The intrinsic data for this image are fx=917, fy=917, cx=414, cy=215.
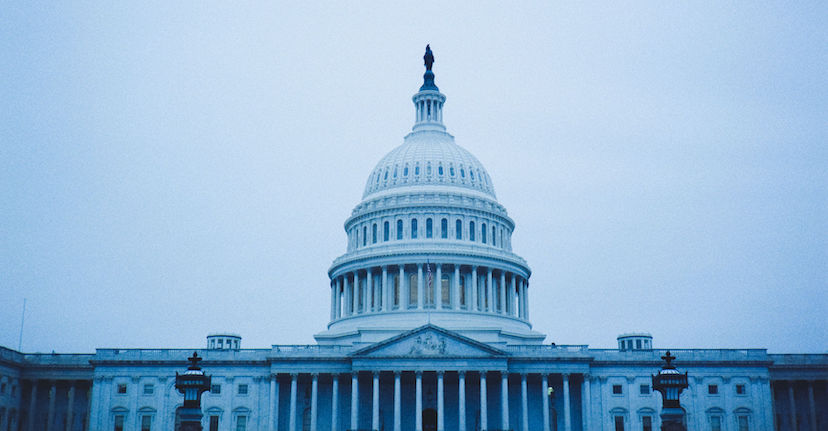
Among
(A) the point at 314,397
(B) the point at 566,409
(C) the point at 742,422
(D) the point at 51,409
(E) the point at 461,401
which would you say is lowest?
(C) the point at 742,422

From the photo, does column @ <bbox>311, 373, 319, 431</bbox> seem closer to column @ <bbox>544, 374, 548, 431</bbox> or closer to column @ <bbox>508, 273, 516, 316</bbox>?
column @ <bbox>544, 374, 548, 431</bbox>

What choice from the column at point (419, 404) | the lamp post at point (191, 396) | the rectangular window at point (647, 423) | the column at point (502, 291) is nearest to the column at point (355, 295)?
the column at point (502, 291)

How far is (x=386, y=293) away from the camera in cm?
10494

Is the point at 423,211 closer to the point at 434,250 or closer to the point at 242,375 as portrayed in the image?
the point at 434,250

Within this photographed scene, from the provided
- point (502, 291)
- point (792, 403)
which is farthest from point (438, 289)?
point (792, 403)

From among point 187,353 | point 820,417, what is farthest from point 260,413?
point 820,417

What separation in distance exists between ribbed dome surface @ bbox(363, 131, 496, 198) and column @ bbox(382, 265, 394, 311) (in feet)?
40.8

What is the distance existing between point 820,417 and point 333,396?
4967 centimetres

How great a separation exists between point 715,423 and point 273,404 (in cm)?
4363

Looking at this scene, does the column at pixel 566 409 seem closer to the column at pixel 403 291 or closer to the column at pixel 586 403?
the column at pixel 586 403

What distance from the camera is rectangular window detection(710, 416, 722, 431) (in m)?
90.3

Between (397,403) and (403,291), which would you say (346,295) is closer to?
(403,291)

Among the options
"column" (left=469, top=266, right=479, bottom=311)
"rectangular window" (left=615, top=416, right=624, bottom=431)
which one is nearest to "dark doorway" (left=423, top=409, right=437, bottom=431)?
"column" (left=469, top=266, right=479, bottom=311)

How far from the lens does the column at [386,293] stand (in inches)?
4092
